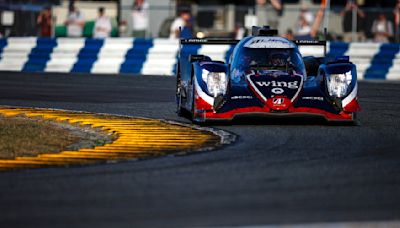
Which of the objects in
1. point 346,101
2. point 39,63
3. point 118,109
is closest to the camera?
point 346,101

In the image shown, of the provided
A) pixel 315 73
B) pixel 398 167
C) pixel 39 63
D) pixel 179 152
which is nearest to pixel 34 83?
pixel 39 63

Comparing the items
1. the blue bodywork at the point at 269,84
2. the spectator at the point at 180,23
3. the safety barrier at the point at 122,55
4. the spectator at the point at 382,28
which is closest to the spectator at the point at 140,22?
the spectator at the point at 180,23

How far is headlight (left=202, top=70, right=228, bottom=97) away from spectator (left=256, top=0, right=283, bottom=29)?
43.5 feet

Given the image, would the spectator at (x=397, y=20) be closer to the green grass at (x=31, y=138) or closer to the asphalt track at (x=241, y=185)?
the asphalt track at (x=241, y=185)

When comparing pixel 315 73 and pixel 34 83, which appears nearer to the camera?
pixel 315 73

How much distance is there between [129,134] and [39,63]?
42.4ft

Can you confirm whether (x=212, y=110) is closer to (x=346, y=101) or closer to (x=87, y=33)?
(x=346, y=101)

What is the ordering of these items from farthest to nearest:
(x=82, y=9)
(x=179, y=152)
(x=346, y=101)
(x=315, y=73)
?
(x=82, y=9), (x=315, y=73), (x=346, y=101), (x=179, y=152)

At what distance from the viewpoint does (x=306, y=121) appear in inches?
587

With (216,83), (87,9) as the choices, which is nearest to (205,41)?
(216,83)

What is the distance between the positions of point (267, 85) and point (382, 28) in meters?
14.0

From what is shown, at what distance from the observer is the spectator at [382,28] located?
27.5m

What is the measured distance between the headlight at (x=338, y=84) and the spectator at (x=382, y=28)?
513 inches

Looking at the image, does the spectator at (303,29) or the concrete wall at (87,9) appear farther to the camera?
the concrete wall at (87,9)
